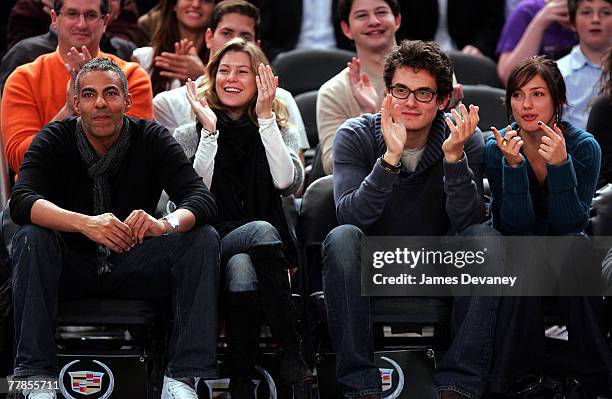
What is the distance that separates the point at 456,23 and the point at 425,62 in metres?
2.24

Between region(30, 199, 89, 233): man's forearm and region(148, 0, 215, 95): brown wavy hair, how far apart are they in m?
1.60

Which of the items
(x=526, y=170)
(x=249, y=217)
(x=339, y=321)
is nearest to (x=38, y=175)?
(x=249, y=217)

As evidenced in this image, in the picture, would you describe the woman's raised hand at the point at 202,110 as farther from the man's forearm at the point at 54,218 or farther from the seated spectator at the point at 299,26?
the seated spectator at the point at 299,26

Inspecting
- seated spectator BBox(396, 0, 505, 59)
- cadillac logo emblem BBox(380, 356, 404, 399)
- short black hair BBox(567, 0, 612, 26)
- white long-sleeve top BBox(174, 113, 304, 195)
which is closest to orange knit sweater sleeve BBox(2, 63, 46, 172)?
white long-sleeve top BBox(174, 113, 304, 195)

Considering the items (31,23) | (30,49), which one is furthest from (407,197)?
(31,23)

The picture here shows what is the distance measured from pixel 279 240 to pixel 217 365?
49 cm

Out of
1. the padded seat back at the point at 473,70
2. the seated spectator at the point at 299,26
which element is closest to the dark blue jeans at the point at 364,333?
the padded seat back at the point at 473,70

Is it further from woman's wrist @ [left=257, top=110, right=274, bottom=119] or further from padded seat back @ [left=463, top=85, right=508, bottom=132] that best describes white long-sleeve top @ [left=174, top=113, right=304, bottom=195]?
padded seat back @ [left=463, top=85, right=508, bottom=132]

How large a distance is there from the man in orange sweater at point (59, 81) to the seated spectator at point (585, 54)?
2.16 meters

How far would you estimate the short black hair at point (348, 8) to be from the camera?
5406 mm

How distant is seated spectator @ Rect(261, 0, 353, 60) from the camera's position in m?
6.33

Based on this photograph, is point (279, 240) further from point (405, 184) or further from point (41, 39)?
point (41, 39)

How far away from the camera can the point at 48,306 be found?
3854 millimetres

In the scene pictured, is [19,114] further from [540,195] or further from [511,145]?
[540,195]
